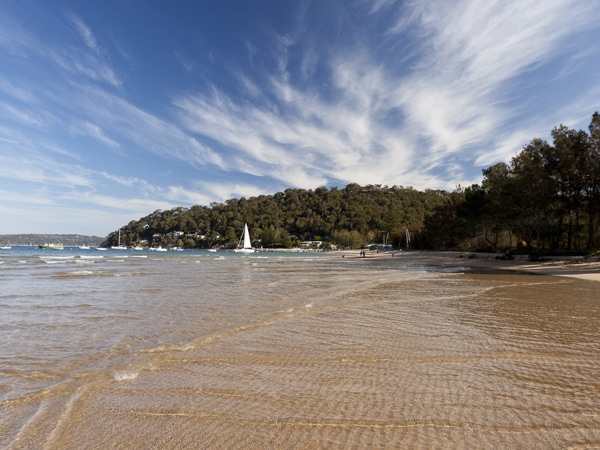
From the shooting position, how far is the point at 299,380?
4.62 m

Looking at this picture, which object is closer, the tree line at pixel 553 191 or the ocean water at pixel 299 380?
the ocean water at pixel 299 380

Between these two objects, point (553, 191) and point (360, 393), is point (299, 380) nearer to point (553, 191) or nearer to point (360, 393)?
point (360, 393)

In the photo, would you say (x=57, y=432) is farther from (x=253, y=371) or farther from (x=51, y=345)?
(x=51, y=345)

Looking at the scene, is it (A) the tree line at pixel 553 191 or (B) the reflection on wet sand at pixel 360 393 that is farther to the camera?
(A) the tree line at pixel 553 191

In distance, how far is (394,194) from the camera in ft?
651

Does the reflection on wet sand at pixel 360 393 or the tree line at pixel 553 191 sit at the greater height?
the tree line at pixel 553 191

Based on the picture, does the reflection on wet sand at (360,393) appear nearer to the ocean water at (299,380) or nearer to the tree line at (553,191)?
the ocean water at (299,380)

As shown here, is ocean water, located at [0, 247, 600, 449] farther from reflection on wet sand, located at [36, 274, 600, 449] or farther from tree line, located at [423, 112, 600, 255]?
tree line, located at [423, 112, 600, 255]

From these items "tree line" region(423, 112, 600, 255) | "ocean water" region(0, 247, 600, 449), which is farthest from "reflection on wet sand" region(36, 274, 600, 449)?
"tree line" region(423, 112, 600, 255)

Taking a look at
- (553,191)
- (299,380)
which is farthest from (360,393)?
(553,191)

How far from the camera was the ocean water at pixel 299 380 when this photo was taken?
3.22 metres

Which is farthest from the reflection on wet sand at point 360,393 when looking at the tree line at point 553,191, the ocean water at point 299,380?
the tree line at point 553,191

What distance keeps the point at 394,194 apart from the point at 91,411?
204 m

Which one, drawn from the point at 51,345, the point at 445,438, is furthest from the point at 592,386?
the point at 51,345
